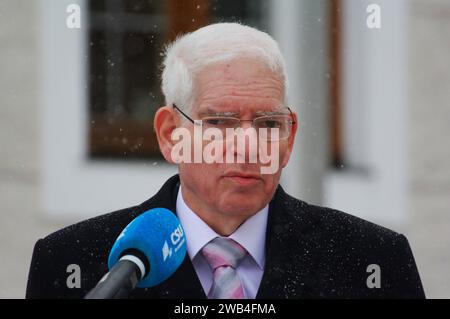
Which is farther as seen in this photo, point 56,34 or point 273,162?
point 56,34

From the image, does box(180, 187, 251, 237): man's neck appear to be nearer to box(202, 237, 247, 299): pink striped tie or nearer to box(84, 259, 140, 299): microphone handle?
box(202, 237, 247, 299): pink striped tie

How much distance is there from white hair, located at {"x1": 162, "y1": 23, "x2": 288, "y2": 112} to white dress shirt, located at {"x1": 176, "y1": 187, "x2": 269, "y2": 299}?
0.37 feet

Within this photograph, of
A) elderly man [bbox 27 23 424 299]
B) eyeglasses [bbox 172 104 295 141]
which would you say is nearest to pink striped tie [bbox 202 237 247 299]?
elderly man [bbox 27 23 424 299]

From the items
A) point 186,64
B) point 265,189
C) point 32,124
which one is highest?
point 186,64

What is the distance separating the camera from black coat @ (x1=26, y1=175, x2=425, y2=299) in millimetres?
1186

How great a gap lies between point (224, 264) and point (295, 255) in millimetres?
83

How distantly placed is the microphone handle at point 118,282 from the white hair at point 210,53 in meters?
0.22

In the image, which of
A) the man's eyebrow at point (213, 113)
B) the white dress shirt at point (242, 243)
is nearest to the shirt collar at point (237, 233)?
the white dress shirt at point (242, 243)

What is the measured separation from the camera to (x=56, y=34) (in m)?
1.57

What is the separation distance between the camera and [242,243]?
3.84 feet

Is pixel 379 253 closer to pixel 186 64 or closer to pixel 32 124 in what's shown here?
pixel 186 64

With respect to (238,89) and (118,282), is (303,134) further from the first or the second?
(118,282)
